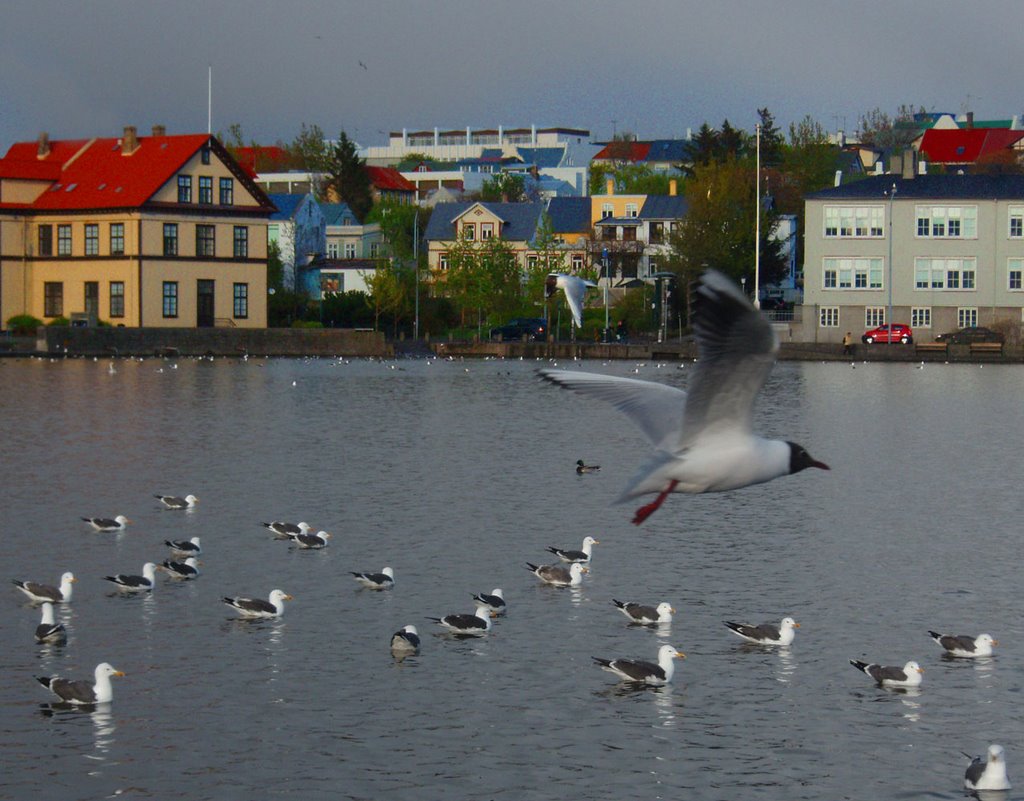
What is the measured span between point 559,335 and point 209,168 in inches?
934

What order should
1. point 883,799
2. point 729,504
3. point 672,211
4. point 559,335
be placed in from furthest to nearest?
point 672,211 < point 559,335 < point 729,504 < point 883,799

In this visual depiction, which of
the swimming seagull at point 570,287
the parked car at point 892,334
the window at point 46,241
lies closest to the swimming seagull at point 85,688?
the swimming seagull at point 570,287

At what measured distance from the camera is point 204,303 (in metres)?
99.3

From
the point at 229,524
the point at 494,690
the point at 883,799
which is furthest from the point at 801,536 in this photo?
the point at 883,799

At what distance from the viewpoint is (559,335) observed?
109m

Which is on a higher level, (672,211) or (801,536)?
(672,211)

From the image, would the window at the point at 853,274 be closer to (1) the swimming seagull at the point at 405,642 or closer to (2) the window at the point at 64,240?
(2) the window at the point at 64,240

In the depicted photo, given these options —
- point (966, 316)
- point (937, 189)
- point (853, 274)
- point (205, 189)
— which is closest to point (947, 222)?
point (937, 189)

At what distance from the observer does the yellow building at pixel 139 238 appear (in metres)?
96.8

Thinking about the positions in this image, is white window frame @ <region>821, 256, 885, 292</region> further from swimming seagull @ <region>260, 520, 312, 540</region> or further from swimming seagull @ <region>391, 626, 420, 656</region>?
swimming seagull @ <region>391, 626, 420, 656</region>

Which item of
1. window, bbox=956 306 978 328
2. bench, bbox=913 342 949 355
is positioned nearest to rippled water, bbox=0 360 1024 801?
bench, bbox=913 342 949 355

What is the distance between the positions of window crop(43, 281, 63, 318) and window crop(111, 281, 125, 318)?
11.2 feet

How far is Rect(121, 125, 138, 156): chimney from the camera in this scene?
102 metres

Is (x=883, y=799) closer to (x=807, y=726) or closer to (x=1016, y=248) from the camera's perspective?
(x=807, y=726)
